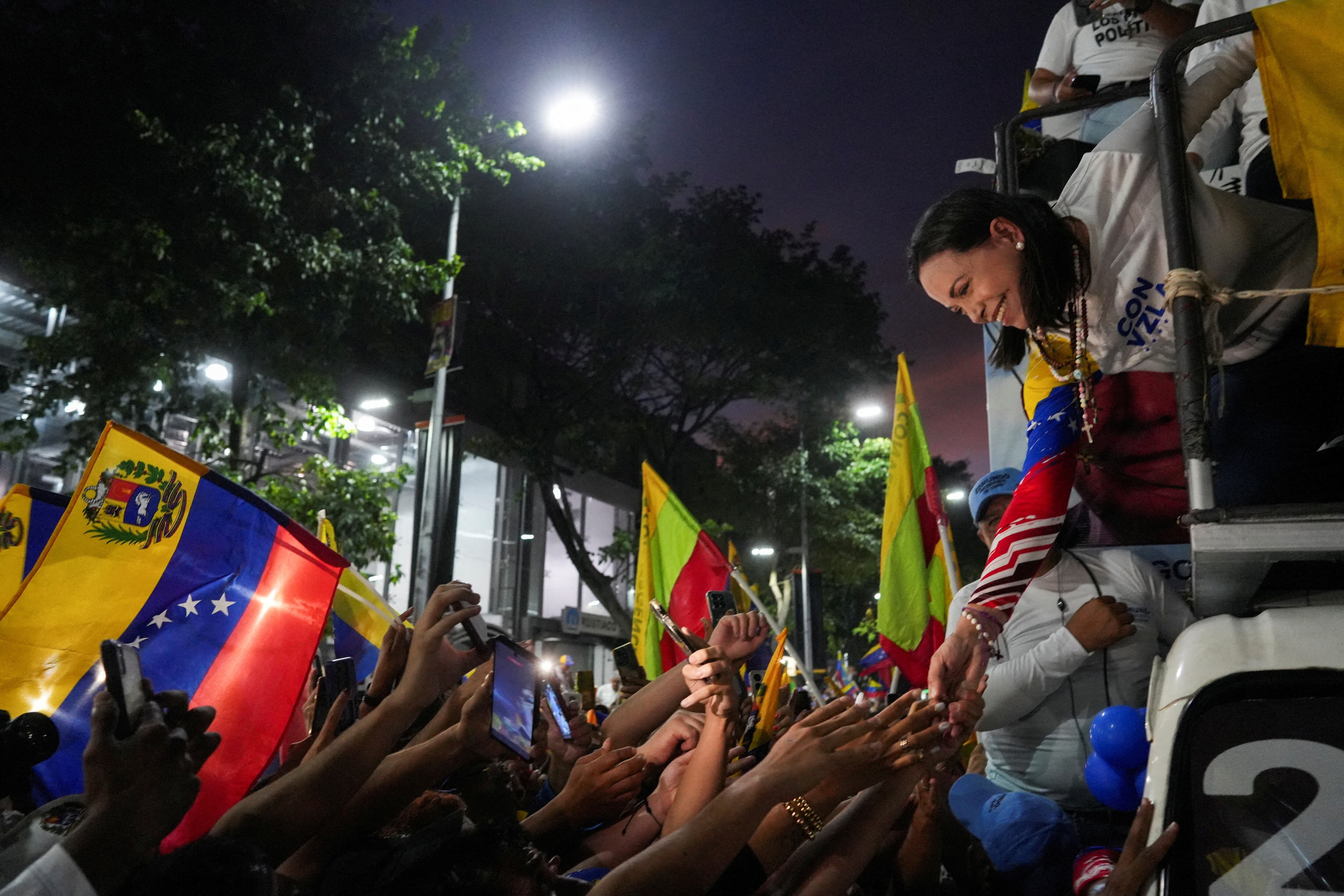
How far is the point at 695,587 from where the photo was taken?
7.52 m

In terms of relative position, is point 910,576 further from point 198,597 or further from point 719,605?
point 198,597

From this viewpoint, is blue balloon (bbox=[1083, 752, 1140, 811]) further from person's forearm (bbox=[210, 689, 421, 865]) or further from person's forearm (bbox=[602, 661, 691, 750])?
person's forearm (bbox=[210, 689, 421, 865])

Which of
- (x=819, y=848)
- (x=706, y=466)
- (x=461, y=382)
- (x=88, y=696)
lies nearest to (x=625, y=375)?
(x=461, y=382)

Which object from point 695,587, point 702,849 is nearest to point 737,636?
point 702,849

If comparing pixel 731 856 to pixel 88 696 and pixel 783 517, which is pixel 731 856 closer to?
pixel 88 696

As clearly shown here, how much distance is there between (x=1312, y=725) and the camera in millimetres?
1654

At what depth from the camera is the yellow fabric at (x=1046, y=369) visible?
264 cm

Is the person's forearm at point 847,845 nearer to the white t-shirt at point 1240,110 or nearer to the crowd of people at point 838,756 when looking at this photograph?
the crowd of people at point 838,756

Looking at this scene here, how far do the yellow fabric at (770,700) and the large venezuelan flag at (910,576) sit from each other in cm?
142

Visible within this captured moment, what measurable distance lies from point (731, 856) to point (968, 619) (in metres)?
1.01

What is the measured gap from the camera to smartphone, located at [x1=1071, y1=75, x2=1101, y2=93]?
4324mm

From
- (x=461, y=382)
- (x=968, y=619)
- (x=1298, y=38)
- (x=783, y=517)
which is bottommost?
(x=968, y=619)

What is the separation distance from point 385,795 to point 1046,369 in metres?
2.48

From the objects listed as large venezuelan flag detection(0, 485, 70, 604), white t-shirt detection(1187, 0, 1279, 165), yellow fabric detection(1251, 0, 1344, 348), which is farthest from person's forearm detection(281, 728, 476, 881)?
large venezuelan flag detection(0, 485, 70, 604)
